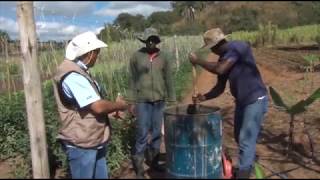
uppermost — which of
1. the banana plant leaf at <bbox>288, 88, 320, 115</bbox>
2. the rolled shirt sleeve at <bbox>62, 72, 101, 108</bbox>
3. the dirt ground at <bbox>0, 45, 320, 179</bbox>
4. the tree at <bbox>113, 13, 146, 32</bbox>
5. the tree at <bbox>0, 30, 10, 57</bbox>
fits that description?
the tree at <bbox>113, 13, 146, 32</bbox>

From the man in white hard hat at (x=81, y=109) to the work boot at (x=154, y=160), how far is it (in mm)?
1587

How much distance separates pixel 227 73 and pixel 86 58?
1513mm

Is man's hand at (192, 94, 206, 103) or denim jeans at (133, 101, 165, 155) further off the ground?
man's hand at (192, 94, 206, 103)

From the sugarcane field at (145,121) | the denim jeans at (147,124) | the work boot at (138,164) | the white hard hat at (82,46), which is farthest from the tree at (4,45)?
the white hard hat at (82,46)

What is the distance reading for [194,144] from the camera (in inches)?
196

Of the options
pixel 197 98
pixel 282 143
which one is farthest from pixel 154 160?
pixel 282 143

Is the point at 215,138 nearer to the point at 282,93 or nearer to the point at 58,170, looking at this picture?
the point at 58,170

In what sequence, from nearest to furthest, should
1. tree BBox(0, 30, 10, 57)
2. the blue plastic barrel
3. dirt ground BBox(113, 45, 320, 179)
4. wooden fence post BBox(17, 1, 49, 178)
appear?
wooden fence post BBox(17, 1, 49, 178) → the blue plastic barrel → dirt ground BBox(113, 45, 320, 179) → tree BBox(0, 30, 10, 57)

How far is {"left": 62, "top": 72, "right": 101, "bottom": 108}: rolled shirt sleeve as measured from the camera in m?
4.45

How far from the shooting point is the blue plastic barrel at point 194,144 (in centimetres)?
493

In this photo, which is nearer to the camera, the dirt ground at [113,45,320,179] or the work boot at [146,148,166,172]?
the dirt ground at [113,45,320,179]

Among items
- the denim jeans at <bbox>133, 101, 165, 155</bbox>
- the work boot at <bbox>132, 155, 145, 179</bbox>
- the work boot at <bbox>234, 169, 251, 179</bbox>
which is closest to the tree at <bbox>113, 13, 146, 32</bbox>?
the denim jeans at <bbox>133, 101, 165, 155</bbox>

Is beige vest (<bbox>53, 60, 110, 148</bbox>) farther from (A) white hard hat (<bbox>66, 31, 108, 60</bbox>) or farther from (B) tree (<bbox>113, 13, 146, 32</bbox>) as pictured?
(B) tree (<bbox>113, 13, 146, 32</bbox>)

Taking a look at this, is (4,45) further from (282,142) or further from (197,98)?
(197,98)
